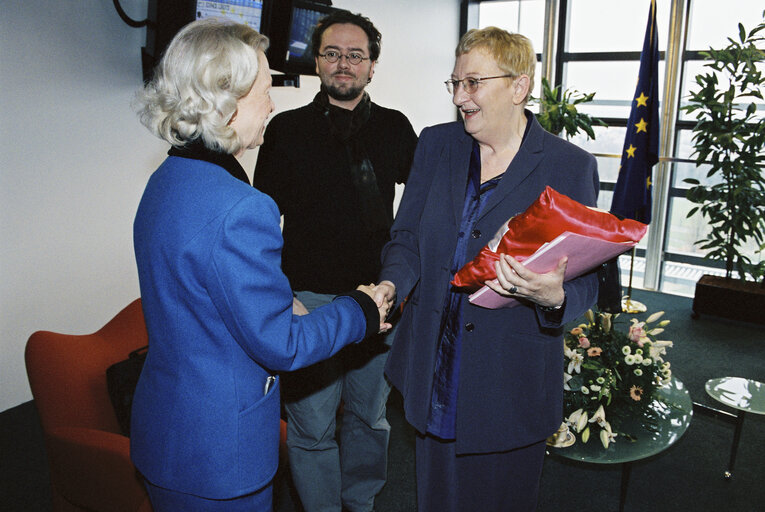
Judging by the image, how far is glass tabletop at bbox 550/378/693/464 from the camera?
2.23m

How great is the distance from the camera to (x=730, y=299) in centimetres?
507

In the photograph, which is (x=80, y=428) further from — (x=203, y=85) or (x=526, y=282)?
(x=526, y=282)

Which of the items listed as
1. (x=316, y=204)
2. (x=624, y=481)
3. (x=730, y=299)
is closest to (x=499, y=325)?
(x=316, y=204)

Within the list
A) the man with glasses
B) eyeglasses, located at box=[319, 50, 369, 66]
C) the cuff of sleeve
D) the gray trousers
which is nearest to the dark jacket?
the man with glasses

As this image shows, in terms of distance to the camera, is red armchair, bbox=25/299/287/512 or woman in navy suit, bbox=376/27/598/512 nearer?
woman in navy suit, bbox=376/27/598/512

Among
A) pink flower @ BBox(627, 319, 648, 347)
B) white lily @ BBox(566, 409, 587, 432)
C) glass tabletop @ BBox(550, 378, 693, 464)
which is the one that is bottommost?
glass tabletop @ BBox(550, 378, 693, 464)

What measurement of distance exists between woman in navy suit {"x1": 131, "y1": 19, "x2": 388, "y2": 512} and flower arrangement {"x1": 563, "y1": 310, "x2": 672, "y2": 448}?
1527 mm

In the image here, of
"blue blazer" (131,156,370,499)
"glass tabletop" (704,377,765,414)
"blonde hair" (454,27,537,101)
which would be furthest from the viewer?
"glass tabletop" (704,377,765,414)

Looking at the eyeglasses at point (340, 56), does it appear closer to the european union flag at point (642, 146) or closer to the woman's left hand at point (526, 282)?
the woman's left hand at point (526, 282)

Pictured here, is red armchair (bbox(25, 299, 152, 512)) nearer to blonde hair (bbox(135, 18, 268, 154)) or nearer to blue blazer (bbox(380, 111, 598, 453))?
blue blazer (bbox(380, 111, 598, 453))

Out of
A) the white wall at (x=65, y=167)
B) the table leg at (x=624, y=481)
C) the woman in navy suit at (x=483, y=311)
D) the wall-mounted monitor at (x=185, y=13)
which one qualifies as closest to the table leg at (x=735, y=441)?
the table leg at (x=624, y=481)

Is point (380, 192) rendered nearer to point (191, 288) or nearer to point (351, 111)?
point (351, 111)

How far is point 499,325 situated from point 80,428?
1.47 metres

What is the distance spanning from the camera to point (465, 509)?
1.72 metres
